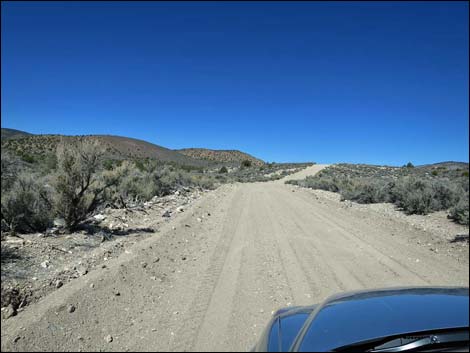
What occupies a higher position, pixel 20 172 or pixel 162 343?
pixel 20 172

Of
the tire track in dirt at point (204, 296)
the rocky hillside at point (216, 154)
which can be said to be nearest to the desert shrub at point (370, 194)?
the tire track in dirt at point (204, 296)

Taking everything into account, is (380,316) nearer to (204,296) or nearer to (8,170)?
(204,296)

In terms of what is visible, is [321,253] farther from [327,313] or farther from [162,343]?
[327,313]

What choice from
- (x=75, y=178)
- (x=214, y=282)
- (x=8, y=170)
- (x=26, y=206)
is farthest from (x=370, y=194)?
(x=8, y=170)

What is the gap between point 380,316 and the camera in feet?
8.45

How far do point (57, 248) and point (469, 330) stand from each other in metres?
7.56

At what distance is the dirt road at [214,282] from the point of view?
13.3 feet

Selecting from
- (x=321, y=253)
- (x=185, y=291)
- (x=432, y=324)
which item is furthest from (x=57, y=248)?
(x=432, y=324)

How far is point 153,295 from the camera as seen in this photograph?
554 cm

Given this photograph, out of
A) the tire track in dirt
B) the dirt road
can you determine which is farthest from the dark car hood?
the tire track in dirt

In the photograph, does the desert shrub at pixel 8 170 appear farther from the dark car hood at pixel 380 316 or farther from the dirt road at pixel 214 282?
the dark car hood at pixel 380 316

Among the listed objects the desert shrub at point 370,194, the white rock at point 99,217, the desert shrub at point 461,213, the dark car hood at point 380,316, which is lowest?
the white rock at point 99,217

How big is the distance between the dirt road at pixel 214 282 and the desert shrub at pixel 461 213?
1581 mm

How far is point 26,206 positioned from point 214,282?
5.66 m
